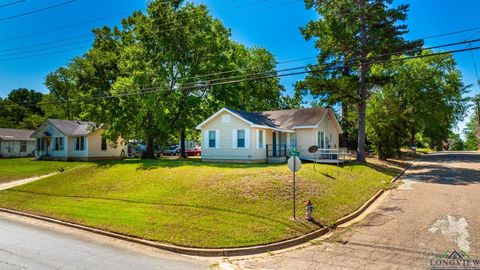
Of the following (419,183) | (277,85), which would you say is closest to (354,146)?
(277,85)

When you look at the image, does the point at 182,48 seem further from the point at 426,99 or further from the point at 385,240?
the point at 426,99

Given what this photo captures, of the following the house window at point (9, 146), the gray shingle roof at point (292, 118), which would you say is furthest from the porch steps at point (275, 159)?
the house window at point (9, 146)

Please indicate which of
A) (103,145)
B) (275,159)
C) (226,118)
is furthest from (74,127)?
(275,159)

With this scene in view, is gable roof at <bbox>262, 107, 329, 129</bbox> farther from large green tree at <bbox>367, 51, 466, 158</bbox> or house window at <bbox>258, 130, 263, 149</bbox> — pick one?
large green tree at <bbox>367, 51, 466, 158</bbox>

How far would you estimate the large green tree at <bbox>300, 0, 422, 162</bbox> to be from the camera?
24094 mm

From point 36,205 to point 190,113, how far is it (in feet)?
57.9

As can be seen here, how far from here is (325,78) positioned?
26.1 meters

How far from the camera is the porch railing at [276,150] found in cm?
2553

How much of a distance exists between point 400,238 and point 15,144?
50.9 meters

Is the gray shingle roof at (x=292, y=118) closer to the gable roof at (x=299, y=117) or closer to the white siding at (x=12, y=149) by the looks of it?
the gable roof at (x=299, y=117)

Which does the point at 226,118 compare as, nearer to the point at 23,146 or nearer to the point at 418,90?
the point at 418,90

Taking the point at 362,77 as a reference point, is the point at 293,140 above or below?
below

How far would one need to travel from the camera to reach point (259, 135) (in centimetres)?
2397

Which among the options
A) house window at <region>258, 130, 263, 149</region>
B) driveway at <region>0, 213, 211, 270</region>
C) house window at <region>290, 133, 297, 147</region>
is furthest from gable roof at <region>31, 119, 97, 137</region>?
driveway at <region>0, 213, 211, 270</region>
